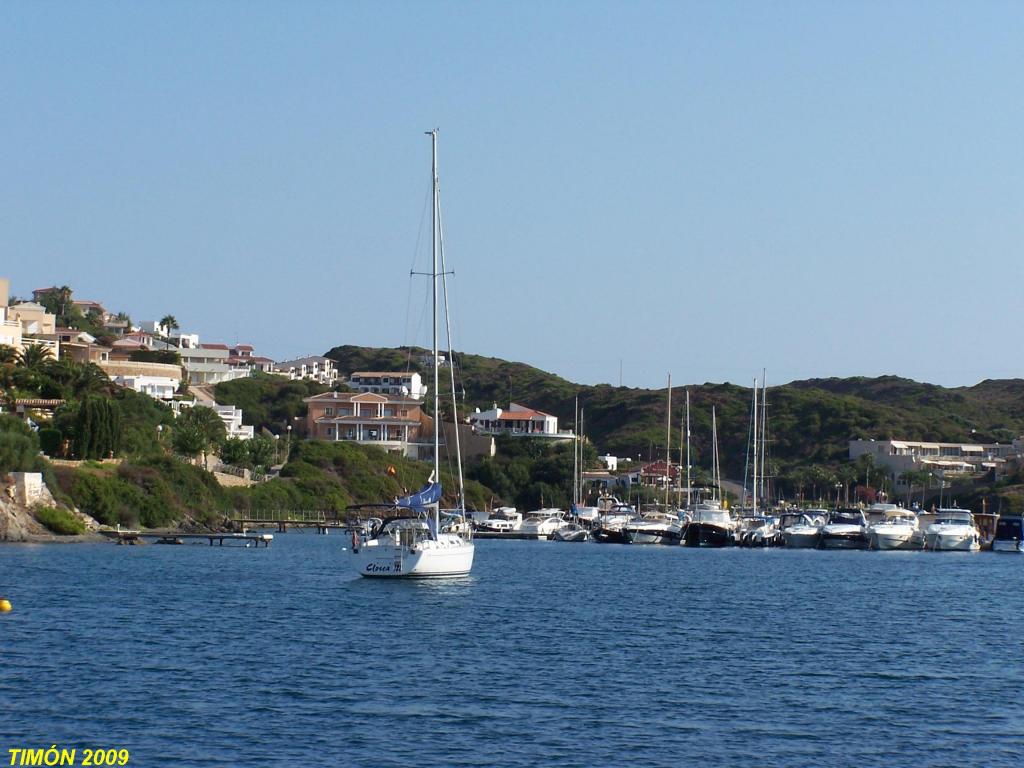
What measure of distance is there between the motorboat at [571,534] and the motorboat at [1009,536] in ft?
96.4

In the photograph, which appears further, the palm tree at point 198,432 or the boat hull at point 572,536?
the boat hull at point 572,536

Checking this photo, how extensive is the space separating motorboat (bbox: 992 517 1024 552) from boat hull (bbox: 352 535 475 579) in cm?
5557

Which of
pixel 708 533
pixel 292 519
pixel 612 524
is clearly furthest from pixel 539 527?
pixel 708 533

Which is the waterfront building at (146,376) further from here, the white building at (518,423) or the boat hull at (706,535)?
the boat hull at (706,535)

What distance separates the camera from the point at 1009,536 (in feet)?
321

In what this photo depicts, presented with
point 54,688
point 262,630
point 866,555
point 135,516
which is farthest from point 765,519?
point 54,688

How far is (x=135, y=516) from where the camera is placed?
3543 inches

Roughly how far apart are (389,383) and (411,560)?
128m

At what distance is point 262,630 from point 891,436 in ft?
474

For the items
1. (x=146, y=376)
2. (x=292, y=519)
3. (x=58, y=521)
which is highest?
(x=146, y=376)

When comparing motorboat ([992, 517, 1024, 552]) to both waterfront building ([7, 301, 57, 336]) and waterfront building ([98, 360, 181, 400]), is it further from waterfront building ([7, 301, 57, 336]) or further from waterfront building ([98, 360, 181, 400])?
waterfront building ([7, 301, 57, 336])

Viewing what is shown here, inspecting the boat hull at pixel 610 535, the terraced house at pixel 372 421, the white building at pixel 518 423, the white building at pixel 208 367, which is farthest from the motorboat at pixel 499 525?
the white building at pixel 208 367

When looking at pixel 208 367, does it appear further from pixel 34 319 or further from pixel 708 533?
pixel 708 533

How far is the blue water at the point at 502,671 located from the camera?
79.4ft
